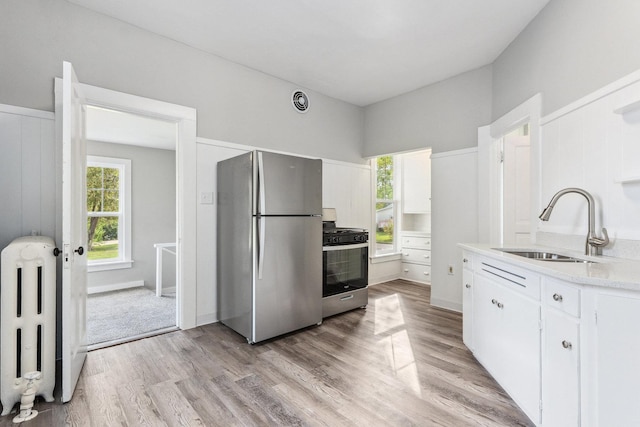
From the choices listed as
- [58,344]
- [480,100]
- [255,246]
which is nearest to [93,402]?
[58,344]

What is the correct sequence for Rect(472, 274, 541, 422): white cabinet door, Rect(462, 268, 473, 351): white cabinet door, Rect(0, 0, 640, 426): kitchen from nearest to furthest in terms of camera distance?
Rect(472, 274, 541, 422): white cabinet door
Rect(0, 0, 640, 426): kitchen
Rect(462, 268, 473, 351): white cabinet door

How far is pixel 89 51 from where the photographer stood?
2408 millimetres

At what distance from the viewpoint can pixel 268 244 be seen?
2.62 m

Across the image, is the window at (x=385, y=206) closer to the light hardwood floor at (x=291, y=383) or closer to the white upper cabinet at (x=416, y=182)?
the white upper cabinet at (x=416, y=182)

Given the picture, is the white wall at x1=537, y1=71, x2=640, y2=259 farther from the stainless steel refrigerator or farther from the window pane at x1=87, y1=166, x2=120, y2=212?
the window pane at x1=87, y1=166, x2=120, y2=212

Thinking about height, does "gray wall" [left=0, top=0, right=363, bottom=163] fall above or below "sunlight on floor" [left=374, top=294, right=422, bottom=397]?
above

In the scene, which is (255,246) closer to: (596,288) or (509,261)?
(509,261)

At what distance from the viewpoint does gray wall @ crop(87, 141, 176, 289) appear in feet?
16.5

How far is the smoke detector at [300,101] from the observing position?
3830mm

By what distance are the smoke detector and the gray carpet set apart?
2.87 m

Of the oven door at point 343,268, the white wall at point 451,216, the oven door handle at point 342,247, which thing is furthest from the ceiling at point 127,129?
the white wall at point 451,216

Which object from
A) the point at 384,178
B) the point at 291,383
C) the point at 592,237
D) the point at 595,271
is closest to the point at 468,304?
the point at 592,237

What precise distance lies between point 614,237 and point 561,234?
1.58 feet

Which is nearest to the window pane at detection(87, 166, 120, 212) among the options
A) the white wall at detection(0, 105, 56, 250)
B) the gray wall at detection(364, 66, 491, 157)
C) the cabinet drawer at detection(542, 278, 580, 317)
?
the white wall at detection(0, 105, 56, 250)
